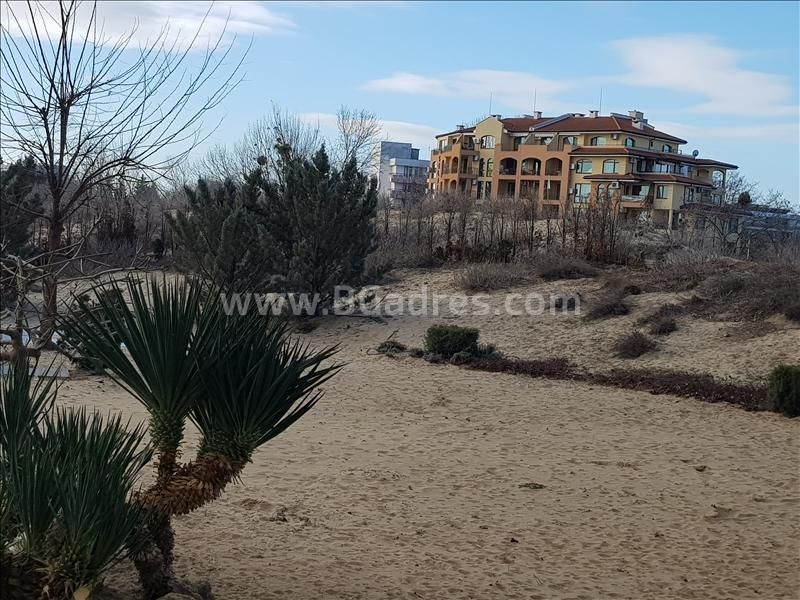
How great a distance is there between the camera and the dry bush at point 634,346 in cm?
1483

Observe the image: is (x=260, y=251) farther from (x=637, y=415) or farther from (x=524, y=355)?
(x=637, y=415)

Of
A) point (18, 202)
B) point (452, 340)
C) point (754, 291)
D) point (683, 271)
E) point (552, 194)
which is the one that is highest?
point (552, 194)

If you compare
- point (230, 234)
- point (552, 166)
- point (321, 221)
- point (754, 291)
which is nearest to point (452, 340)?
point (321, 221)

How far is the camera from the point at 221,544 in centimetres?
578

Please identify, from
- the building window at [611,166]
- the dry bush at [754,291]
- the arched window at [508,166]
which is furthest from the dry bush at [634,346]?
the arched window at [508,166]

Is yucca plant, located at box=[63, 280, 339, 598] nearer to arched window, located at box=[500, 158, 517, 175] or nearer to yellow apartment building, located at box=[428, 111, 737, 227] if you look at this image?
yellow apartment building, located at box=[428, 111, 737, 227]

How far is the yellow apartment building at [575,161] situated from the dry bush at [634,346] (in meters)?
31.7

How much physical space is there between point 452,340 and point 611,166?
4131 centimetres

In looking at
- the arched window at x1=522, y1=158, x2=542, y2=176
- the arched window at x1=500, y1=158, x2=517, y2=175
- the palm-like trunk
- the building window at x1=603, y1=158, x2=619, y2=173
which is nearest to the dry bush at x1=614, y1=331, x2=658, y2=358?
the palm-like trunk

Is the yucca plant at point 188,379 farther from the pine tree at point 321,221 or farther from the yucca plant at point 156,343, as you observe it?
the pine tree at point 321,221

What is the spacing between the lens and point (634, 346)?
14859mm

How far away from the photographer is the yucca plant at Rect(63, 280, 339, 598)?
404cm

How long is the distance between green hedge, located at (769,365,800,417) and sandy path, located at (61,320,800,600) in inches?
10.5

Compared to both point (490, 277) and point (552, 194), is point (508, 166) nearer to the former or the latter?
point (552, 194)
